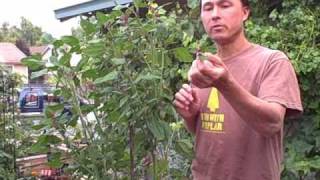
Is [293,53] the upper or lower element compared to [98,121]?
upper

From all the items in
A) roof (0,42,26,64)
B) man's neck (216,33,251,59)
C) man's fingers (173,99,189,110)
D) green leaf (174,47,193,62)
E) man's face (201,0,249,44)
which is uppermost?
man's face (201,0,249,44)

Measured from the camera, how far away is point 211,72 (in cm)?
131

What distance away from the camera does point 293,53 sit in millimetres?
2945

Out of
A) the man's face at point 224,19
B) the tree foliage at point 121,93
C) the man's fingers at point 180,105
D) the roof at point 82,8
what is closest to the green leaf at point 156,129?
the tree foliage at point 121,93

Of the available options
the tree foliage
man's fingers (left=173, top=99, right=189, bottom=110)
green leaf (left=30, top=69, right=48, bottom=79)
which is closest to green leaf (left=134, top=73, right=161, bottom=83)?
the tree foliage

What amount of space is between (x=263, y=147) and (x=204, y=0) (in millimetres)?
471

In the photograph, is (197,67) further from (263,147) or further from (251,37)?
(251,37)

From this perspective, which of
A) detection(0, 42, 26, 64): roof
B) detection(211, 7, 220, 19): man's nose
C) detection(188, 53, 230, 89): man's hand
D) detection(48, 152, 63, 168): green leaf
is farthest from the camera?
detection(0, 42, 26, 64): roof

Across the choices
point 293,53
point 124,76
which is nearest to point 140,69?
point 124,76

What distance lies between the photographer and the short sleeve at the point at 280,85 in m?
1.45

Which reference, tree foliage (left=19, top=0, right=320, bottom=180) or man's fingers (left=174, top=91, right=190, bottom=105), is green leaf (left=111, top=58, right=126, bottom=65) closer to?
tree foliage (left=19, top=0, right=320, bottom=180)

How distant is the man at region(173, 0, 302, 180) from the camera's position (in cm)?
143

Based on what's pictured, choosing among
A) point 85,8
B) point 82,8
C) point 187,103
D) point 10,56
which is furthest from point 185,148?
point 10,56

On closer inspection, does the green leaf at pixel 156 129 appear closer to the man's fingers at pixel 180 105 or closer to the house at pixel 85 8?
the man's fingers at pixel 180 105
